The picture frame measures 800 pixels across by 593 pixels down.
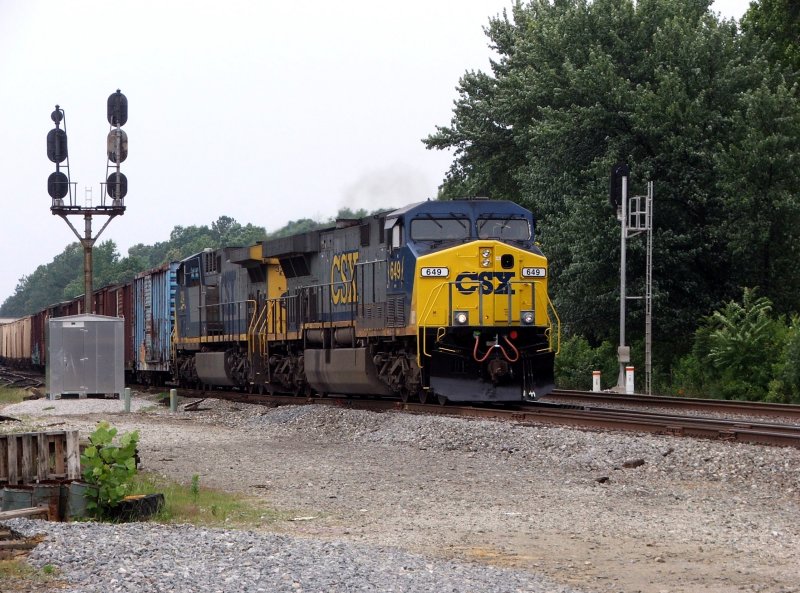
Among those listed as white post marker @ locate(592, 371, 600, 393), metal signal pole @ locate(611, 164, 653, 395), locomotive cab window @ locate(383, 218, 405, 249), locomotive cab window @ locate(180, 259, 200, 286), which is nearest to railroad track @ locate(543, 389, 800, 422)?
metal signal pole @ locate(611, 164, 653, 395)

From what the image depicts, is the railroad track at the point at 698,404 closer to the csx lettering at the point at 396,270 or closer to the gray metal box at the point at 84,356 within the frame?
the csx lettering at the point at 396,270

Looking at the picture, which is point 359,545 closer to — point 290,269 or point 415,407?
point 415,407

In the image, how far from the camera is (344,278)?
22250 mm

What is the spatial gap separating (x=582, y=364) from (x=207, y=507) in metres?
22.5

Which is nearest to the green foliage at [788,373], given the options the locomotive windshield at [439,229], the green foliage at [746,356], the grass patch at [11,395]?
the green foliage at [746,356]

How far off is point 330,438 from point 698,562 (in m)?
9.90

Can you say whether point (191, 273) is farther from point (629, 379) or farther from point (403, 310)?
point (403, 310)

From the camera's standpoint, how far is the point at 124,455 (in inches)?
377

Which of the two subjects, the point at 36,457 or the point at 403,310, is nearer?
the point at 36,457

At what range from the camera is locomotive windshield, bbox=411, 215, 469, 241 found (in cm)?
1948

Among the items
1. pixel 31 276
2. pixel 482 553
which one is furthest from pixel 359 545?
pixel 31 276

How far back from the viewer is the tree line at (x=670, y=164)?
28.4 m

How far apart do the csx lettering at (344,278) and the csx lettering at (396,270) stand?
1.79 meters

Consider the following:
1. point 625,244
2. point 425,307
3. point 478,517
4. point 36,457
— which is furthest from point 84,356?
point 478,517
